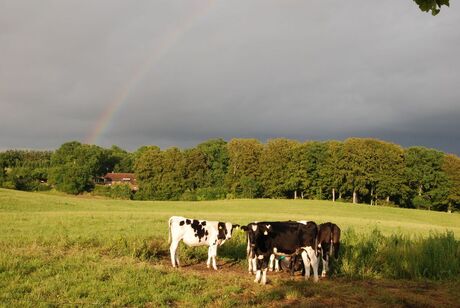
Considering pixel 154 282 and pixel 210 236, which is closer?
pixel 154 282

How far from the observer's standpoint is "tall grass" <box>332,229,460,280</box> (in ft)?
45.2

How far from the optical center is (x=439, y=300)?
10.6 metres

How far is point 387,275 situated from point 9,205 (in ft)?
137

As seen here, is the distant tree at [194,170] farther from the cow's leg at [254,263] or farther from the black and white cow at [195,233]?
the cow's leg at [254,263]

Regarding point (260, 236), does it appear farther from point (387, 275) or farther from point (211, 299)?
point (387, 275)

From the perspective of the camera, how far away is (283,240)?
12625mm

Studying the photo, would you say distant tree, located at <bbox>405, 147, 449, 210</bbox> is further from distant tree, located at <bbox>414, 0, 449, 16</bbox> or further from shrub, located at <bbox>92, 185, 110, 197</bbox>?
distant tree, located at <bbox>414, 0, 449, 16</bbox>

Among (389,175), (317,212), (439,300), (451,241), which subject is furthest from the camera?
(389,175)

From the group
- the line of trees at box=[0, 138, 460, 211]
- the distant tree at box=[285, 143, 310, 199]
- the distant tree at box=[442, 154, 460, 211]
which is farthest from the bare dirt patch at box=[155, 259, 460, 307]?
the distant tree at box=[442, 154, 460, 211]

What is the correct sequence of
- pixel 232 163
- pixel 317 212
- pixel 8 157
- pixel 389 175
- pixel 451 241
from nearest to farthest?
pixel 451 241 → pixel 317 212 → pixel 389 175 → pixel 232 163 → pixel 8 157

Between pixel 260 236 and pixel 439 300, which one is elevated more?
pixel 260 236

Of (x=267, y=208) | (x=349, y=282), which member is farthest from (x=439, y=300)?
(x=267, y=208)

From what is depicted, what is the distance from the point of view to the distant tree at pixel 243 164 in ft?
291

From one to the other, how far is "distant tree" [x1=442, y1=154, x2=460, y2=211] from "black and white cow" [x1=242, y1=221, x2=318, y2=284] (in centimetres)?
7833
